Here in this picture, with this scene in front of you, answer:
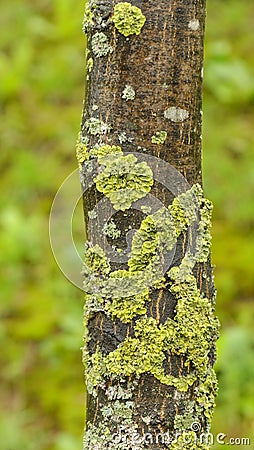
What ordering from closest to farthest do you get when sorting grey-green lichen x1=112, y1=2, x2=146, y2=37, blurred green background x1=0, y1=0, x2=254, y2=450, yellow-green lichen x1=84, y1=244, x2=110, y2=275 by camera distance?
grey-green lichen x1=112, y1=2, x2=146, y2=37, yellow-green lichen x1=84, y1=244, x2=110, y2=275, blurred green background x1=0, y1=0, x2=254, y2=450

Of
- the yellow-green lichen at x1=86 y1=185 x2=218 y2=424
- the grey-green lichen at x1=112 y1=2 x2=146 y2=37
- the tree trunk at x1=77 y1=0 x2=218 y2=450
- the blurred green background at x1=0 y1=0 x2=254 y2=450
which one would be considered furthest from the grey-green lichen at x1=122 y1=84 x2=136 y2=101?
the blurred green background at x1=0 y1=0 x2=254 y2=450

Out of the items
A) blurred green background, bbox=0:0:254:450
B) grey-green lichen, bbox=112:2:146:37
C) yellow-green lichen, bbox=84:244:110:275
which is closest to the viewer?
grey-green lichen, bbox=112:2:146:37

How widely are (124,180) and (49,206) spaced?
3.89 metres

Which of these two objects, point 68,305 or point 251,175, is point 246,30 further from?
point 68,305

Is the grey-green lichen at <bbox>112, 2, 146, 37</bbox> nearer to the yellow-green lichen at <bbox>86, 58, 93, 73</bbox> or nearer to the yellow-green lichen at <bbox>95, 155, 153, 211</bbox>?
the yellow-green lichen at <bbox>86, 58, 93, 73</bbox>

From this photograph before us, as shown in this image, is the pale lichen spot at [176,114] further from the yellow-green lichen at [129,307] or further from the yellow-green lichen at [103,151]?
the yellow-green lichen at [129,307]

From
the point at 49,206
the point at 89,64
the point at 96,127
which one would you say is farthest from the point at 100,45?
the point at 49,206

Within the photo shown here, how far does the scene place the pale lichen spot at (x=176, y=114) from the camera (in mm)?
1437

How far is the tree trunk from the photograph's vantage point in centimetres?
Answer: 142

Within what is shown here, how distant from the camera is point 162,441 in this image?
4.91ft

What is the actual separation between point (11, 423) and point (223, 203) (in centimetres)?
241

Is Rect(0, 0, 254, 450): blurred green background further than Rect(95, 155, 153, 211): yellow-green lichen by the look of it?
Yes

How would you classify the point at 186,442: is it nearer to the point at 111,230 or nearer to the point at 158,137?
the point at 111,230

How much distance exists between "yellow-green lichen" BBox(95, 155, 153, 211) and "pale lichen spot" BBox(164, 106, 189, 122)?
0.41ft
